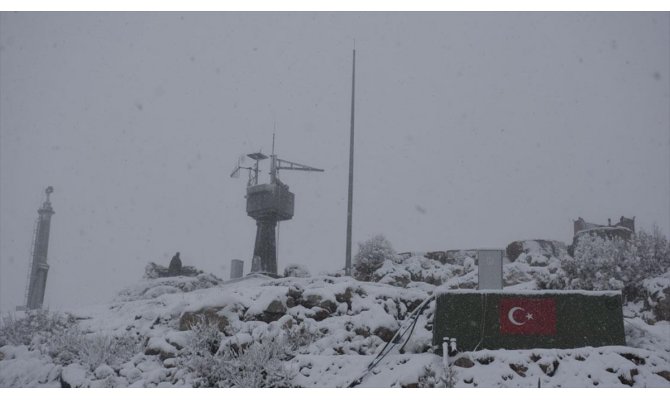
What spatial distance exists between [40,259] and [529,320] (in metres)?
31.9

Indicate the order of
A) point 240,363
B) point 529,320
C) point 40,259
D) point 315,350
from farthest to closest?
point 40,259
point 315,350
point 240,363
point 529,320

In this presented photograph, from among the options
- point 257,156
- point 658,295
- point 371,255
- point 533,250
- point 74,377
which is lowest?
point 74,377

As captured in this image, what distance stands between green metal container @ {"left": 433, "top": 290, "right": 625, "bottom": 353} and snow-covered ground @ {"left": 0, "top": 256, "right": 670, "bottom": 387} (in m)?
0.28

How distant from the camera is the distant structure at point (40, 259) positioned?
1288 inches

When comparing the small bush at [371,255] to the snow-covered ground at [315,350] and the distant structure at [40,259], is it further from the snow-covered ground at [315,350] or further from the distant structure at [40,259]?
the distant structure at [40,259]

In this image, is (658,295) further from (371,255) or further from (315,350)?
(371,255)

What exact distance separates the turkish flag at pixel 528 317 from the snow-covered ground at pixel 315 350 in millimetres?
417

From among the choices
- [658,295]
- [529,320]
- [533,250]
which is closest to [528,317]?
[529,320]

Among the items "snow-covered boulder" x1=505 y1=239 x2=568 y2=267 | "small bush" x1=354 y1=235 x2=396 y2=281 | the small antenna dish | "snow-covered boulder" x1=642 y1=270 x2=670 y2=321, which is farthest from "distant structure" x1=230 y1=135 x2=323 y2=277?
"snow-covered boulder" x1=642 y1=270 x2=670 y2=321

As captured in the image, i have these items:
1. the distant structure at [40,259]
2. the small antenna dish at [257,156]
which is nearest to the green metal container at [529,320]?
the small antenna dish at [257,156]

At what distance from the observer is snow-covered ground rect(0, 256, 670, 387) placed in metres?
9.09

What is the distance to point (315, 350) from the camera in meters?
12.0
